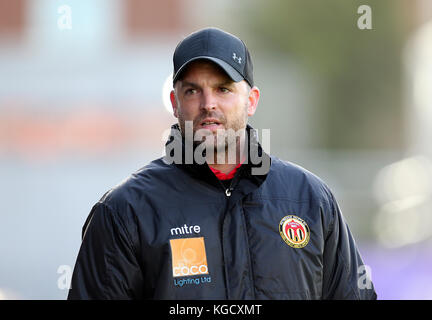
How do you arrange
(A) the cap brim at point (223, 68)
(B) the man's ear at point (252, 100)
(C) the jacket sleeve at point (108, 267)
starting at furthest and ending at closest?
(B) the man's ear at point (252, 100), (A) the cap brim at point (223, 68), (C) the jacket sleeve at point (108, 267)

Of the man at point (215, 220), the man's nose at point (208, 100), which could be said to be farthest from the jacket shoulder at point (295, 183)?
the man's nose at point (208, 100)

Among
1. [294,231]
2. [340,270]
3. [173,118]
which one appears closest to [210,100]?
[294,231]

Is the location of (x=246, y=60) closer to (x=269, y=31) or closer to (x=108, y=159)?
(x=108, y=159)

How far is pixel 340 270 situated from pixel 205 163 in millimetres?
707

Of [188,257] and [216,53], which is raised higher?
[216,53]

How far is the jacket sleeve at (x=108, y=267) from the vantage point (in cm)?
228

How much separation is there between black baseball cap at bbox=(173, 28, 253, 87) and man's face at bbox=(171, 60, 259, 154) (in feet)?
0.10

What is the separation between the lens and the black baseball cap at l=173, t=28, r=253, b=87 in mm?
2533

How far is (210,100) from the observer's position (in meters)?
2.49

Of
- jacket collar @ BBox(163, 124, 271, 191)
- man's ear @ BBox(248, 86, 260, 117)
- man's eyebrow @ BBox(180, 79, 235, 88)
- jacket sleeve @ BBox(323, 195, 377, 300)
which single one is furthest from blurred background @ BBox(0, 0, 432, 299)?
man's eyebrow @ BBox(180, 79, 235, 88)

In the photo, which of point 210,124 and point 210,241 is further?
point 210,124

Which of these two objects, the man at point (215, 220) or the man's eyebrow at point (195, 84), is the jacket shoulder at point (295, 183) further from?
the man's eyebrow at point (195, 84)

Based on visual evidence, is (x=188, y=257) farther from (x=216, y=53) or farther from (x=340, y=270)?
(x=216, y=53)
